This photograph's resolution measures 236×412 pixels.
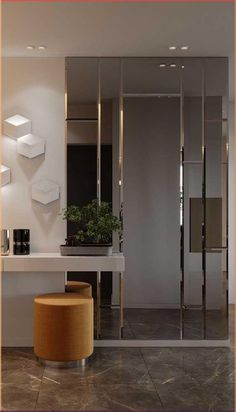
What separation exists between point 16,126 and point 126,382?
2.40 m

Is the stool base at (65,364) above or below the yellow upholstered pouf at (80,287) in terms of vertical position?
below

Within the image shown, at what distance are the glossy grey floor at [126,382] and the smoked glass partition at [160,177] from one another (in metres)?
0.45

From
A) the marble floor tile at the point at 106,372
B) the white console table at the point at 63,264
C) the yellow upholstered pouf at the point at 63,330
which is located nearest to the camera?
the marble floor tile at the point at 106,372

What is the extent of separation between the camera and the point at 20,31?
11.7 ft

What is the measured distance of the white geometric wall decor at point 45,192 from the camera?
14.0ft

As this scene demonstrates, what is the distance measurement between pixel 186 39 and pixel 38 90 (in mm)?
1453

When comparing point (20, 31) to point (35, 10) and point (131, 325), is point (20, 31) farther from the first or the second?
point (131, 325)

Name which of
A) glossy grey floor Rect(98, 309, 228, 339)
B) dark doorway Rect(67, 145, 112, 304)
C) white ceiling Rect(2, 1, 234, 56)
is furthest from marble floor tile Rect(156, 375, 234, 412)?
white ceiling Rect(2, 1, 234, 56)

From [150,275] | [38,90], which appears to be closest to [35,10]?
[38,90]

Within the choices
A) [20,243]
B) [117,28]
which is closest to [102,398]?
[20,243]

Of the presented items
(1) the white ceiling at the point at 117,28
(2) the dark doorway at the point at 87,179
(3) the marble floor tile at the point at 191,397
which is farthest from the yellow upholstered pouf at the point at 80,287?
(1) the white ceiling at the point at 117,28

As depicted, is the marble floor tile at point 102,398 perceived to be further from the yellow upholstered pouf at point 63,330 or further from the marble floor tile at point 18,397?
the yellow upholstered pouf at point 63,330

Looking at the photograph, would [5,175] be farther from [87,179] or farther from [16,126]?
[87,179]

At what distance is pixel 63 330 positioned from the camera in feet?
11.5
